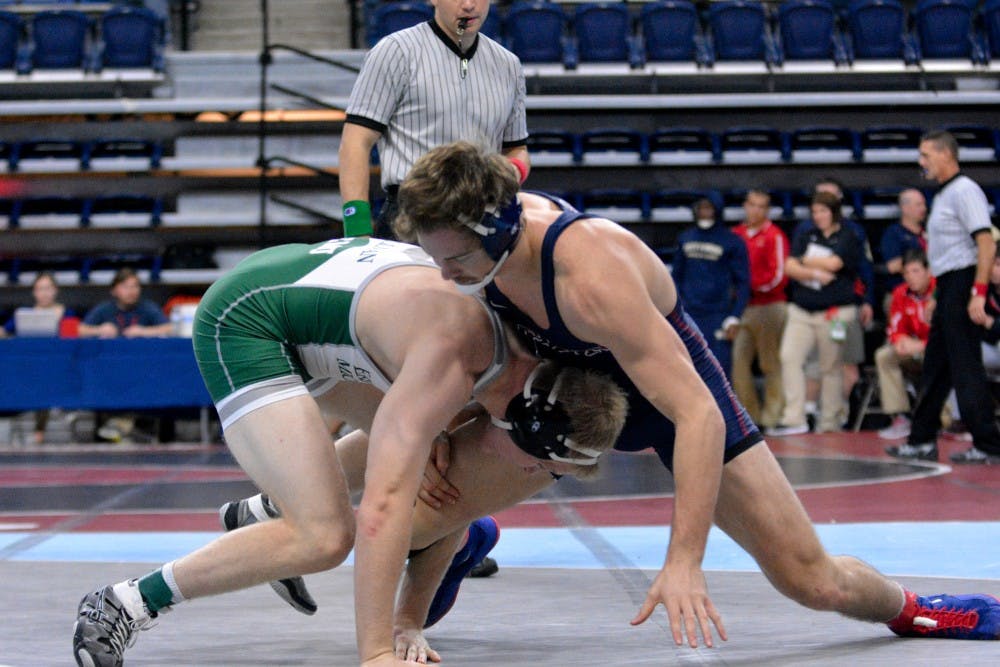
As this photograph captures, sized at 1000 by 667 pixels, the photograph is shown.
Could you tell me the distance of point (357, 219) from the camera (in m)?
3.59

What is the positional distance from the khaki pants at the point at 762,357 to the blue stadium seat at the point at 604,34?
11.1 ft

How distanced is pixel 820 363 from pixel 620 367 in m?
6.68

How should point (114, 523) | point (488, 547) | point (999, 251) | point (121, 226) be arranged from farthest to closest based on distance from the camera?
point (121, 226) → point (999, 251) → point (114, 523) → point (488, 547)

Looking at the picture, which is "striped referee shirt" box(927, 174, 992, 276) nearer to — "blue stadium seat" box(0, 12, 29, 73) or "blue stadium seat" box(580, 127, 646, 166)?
"blue stadium seat" box(580, 127, 646, 166)

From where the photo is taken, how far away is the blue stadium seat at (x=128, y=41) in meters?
12.1

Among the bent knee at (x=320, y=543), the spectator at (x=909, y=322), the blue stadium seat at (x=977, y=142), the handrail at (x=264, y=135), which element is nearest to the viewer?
the bent knee at (x=320, y=543)

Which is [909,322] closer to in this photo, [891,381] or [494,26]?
[891,381]

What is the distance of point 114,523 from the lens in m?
5.17

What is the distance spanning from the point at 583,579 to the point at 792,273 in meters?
5.76

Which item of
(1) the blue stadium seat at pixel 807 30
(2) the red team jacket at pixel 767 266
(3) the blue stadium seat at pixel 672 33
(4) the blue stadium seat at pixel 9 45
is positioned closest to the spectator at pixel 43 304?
(4) the blue stadium seat at pixel 9 45

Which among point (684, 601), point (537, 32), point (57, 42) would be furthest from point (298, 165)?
point (684, 601)

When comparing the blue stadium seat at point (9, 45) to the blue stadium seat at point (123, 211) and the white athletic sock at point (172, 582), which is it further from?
the white athletic sock at point (172, 582)

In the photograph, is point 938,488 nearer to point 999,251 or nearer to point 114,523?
point 999,251

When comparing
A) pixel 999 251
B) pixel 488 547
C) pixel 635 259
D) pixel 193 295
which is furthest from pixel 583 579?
pixel 193 295
